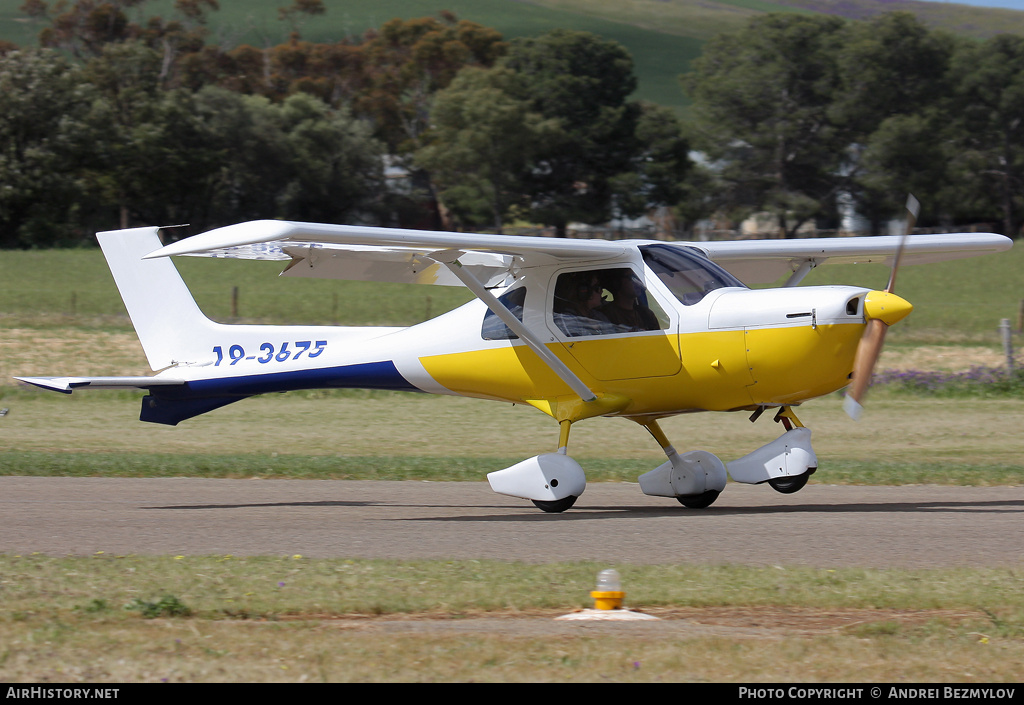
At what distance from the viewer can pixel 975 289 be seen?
155 ft

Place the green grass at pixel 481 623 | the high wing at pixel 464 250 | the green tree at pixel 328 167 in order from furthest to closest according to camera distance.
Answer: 1. the green tree at pixel 328 167
2. the high wing at pixel 464 250
3. the green grass at pixel 481 623

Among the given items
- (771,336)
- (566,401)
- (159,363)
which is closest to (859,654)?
(771,336)

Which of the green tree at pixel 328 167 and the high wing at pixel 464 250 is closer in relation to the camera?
the high wing at pixel 464 250

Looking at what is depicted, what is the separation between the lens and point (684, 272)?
10.6 metres

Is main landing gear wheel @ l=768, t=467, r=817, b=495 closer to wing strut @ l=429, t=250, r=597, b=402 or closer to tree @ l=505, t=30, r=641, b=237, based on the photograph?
wing strut @ l=429, t=250, r=597, b=402

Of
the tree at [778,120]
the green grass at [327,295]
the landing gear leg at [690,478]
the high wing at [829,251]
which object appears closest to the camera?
the landing gear leg at [690,478]

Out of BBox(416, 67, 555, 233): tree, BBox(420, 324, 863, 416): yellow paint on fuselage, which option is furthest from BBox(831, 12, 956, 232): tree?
BBox(420, 324, 863, 416): yellow paint on fuselage

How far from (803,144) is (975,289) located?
3659 centimetres

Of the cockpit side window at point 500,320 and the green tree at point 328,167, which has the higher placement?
the cockpit side window at point 500,320

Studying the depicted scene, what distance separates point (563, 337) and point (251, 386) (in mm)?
3701

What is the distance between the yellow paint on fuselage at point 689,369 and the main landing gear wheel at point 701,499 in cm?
98

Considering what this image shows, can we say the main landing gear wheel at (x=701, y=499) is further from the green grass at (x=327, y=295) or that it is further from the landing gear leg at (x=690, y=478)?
the green grass at (x=327, y=295)

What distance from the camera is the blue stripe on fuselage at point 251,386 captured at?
12062 mm

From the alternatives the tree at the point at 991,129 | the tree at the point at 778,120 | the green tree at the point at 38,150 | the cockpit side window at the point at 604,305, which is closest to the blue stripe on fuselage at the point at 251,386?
the cockpit side window at the point at 604,305
